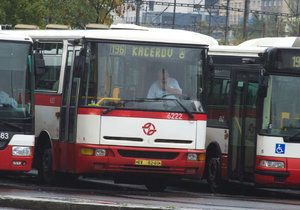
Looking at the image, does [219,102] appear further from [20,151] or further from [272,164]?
[20,151]

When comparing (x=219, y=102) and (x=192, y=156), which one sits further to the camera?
(x=219, y=102)

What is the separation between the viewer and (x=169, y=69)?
55.5ft

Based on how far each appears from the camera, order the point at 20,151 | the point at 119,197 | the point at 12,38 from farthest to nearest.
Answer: the point at 12,38, the point at 20,151, the point at 119,197

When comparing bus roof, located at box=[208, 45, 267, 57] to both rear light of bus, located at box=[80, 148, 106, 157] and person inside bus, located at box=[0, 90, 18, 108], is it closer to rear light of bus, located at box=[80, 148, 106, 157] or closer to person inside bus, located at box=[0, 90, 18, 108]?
rear light of bus, located at box=[80, 148, 106, 157]

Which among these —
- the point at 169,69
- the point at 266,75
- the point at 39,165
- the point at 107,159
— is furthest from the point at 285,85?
the point at 39,165

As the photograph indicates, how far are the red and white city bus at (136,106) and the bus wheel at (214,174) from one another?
7.86 feet

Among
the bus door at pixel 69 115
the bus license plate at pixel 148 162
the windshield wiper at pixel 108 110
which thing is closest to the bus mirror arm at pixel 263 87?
the bus license plate at pixel 148 162

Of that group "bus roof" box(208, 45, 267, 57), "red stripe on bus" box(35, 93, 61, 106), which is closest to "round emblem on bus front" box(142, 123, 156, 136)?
"red stripe on bus" box(35, 93, 61, 106)

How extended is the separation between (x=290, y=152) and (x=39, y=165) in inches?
203

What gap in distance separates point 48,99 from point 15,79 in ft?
5.77

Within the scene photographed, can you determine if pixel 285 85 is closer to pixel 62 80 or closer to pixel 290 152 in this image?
pixel 290 152

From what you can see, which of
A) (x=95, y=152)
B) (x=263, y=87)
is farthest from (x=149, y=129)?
(x=263, y=87)

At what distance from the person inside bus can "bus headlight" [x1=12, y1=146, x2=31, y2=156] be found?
2.70ft

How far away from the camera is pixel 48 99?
18469 mm
